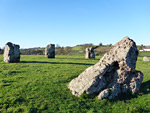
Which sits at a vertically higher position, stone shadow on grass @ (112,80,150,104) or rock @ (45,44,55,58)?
rock @ (45,44,55,58)

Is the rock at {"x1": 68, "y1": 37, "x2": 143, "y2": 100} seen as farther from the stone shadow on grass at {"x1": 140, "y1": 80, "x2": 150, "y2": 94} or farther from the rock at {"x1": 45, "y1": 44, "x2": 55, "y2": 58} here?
the rock at {"x1": 45, "y1": 44, "x2": 55, "y2": 58}

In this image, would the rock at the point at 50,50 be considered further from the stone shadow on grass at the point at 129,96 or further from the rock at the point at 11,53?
the stone shadow on grass at the point at 129,96

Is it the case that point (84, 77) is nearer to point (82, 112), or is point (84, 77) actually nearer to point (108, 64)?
point (108, 64)

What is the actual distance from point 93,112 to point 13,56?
88.0 ft

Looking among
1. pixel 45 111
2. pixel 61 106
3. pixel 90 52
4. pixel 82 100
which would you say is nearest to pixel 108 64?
pixel 82 100

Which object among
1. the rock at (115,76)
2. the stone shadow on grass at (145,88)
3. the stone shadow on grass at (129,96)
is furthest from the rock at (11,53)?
the stone shadow on grass at (145,88)

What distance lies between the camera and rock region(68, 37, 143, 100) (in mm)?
11955

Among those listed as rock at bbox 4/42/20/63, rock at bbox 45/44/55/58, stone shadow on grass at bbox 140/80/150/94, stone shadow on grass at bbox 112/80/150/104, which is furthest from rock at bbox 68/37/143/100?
rock at bbox 45/44/55/58

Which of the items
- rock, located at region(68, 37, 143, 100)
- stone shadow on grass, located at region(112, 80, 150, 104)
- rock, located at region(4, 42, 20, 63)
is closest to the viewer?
stone shadow on grass, located at region(112, 80, 150, 104)

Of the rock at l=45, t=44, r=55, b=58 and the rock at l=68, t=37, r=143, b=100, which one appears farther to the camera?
the rock at l=45, t=44, r=55, b=58

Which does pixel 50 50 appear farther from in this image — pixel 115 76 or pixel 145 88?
pixel 145 88

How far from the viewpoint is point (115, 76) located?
42.0ft

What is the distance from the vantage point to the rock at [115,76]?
12.0 metres

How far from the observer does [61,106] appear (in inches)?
396
